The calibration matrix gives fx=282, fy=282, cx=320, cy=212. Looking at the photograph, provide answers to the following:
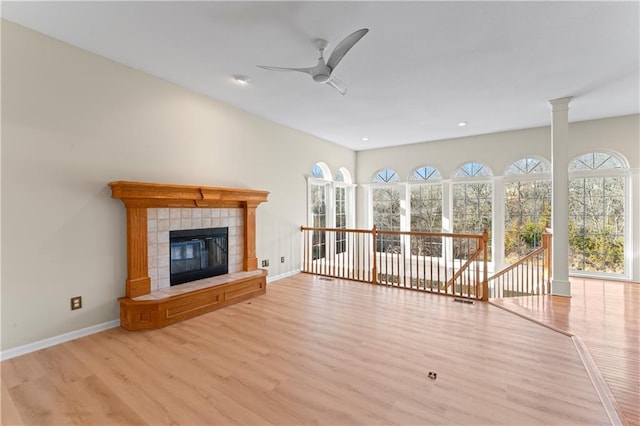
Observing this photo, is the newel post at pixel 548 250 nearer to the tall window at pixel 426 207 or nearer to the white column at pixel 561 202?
the white column at pixel 561 202

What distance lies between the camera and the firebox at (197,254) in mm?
3627

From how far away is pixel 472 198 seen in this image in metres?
6.21

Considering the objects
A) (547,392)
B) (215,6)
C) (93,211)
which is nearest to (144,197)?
(93,211)

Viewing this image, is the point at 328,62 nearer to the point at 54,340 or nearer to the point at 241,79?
the point at 241,79

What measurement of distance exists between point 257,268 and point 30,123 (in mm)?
3123

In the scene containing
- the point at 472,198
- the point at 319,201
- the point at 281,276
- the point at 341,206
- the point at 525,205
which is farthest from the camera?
the point at 341,206

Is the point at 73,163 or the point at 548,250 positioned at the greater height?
the point at 73,163

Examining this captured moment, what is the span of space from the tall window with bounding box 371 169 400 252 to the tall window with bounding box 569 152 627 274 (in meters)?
3.37

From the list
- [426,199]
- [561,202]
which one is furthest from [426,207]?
[561,202]

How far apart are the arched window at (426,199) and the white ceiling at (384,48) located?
2.29 m

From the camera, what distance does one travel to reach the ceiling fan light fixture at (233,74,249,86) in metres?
3.39

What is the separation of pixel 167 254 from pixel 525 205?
21.2 ft

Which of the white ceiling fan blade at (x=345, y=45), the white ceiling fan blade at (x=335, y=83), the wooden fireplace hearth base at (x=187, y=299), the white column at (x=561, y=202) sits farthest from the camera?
the white column at (x=561, y=202)

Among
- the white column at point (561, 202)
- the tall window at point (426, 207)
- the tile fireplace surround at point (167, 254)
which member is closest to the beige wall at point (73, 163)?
the tile fireplace surround at point (167, 254)
